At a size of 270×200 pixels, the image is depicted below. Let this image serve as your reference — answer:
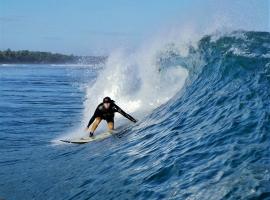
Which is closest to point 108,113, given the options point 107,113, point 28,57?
point 107,113

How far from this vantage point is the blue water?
24.0 feet

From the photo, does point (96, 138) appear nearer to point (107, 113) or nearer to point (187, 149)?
point (107, 113)

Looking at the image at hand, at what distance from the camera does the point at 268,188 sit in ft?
20.6

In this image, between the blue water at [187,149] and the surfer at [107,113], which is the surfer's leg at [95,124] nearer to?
the surfer at [107,113]

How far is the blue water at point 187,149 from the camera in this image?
7305 mm

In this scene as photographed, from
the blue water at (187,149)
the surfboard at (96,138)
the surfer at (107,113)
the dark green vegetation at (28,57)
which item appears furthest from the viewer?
the dark green vegetation at (28,57)

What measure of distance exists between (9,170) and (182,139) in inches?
175

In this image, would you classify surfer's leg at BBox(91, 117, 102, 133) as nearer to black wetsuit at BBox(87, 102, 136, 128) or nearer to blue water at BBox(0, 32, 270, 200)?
black wetsuit at BBox(87, 102, 136, 128)

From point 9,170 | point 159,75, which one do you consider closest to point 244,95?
point 9,170

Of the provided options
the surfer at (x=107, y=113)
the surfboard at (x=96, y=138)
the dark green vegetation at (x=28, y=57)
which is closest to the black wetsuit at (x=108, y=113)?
the surfer at (x=107, y=113)

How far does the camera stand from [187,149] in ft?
29.8

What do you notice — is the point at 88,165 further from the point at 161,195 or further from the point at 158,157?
the point at 161,195

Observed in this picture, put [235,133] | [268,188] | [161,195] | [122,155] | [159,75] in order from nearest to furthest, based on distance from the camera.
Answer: [268,188] < [161,195] < [235,133] < [122,155] < [159,75]

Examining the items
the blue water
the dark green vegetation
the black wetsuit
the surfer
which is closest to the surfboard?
the blue water
